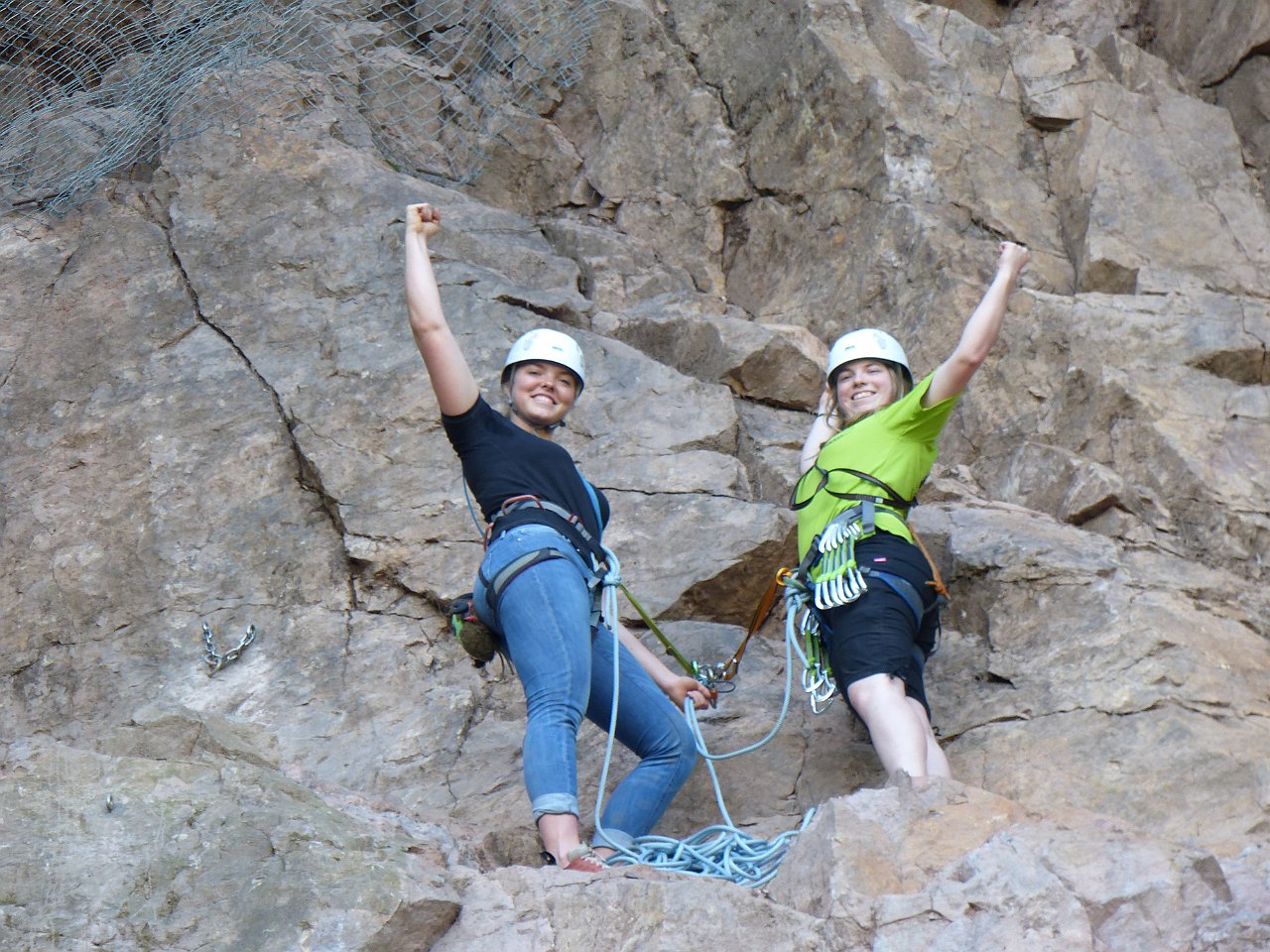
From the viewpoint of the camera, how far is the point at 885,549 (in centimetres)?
428

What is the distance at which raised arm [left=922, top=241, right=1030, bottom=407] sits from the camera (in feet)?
13.7

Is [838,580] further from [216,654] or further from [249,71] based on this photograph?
[249,71]

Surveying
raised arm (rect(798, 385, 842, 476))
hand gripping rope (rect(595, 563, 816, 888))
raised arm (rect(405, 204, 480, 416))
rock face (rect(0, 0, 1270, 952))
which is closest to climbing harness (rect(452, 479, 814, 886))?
hand gripping rope (rect(595, 563, 816, 888))

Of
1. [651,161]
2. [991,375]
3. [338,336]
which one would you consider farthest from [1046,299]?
[338,336]

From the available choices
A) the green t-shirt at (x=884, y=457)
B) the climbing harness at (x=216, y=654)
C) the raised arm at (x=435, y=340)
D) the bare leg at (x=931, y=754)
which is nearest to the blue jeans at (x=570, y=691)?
the raised arm at (x=435, y=340)

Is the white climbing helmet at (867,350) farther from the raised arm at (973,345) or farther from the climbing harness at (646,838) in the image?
the climbing harness at (646,838)

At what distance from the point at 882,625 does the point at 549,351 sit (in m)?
1.38

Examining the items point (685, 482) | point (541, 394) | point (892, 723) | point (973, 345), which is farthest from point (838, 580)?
point (685, 482)

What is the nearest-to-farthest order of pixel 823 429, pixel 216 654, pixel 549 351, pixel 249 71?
1. pixel 549 351
2. pixel 823 429
3. pixel 216 654
4. pixel 249 71

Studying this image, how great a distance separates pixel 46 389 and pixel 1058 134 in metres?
5.21

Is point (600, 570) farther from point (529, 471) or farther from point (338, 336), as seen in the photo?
point (338, 336)

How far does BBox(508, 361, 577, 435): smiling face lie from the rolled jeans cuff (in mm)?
1302

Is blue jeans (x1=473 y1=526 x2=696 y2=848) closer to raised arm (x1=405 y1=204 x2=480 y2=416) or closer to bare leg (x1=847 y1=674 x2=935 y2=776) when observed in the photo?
raised arm (x1=405 y1=204 x2=480 y2=416)

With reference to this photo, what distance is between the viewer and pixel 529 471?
13.9ft
